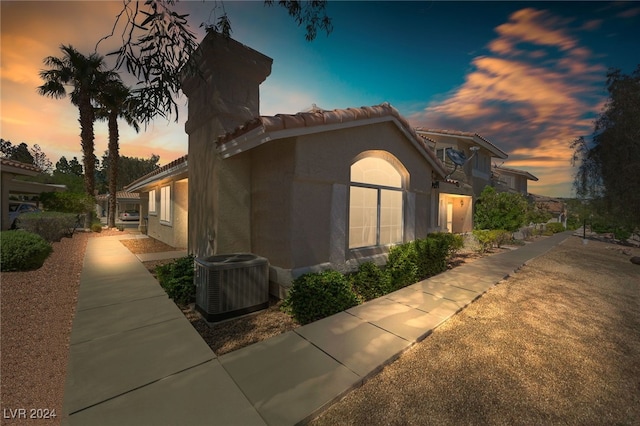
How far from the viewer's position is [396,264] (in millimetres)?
6691

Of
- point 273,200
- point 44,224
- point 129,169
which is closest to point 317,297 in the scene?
point 273,200

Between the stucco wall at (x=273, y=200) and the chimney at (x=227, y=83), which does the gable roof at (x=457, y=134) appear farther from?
the stucco wall at (x=273, y=200)

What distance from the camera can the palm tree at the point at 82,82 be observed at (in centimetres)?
1836

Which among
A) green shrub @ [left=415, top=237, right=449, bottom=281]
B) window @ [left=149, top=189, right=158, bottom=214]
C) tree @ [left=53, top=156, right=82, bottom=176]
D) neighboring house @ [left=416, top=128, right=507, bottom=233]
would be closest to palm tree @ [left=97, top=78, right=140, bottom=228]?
window @ [left=149, top=189, right=158, bottom=214]

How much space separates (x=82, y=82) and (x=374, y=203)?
79.1ft

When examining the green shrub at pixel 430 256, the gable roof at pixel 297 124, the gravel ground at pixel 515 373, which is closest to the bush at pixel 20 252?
the gable roof at pixel 297 124

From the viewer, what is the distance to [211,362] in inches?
132

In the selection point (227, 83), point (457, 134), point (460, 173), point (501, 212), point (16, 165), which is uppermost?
point (457, 134)

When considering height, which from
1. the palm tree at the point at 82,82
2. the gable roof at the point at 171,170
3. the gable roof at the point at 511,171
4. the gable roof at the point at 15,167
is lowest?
the gable roof at the point at 171,170

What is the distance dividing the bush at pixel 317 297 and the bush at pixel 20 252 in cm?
725

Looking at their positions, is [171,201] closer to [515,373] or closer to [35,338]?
[35,338]

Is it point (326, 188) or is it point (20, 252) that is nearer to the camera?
point (326, 188)

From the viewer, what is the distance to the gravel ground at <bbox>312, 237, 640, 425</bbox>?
8.61ft

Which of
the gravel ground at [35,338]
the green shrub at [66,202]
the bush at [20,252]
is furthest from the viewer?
the green shrub at [66,202]
